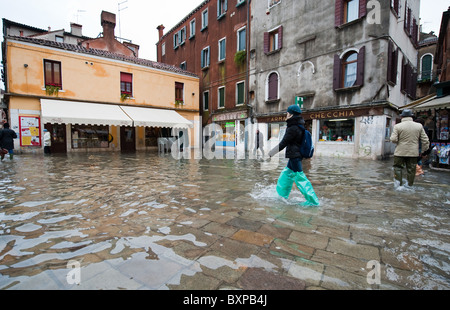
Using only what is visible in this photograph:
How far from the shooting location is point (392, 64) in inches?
460

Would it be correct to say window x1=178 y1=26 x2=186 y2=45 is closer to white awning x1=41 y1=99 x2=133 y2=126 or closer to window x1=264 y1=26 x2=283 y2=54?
window x1=264 y1=26 x2=283 y2=54

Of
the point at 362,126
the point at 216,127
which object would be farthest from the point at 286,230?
the point at 216,127

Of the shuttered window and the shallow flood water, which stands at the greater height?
the shuttered window

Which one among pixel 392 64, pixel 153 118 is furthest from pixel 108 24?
pixel 392 64

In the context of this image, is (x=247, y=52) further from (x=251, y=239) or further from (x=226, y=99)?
(x=251, y=239)

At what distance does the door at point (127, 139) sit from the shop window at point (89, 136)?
40.4 inches

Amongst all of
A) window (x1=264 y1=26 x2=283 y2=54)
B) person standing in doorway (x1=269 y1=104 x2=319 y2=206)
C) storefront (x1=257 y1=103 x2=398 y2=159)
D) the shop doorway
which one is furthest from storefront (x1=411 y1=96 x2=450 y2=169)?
the shop doorway

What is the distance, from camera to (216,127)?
20.7m

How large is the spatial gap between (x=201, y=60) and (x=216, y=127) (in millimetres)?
6376

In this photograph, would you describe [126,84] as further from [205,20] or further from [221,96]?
[205,20]

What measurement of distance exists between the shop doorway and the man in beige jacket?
57.7ft

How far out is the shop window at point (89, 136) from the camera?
51.9 feet

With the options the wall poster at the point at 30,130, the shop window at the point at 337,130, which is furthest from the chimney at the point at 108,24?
the shop window at the point at 337,130

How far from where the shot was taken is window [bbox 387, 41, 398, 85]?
1112cm
